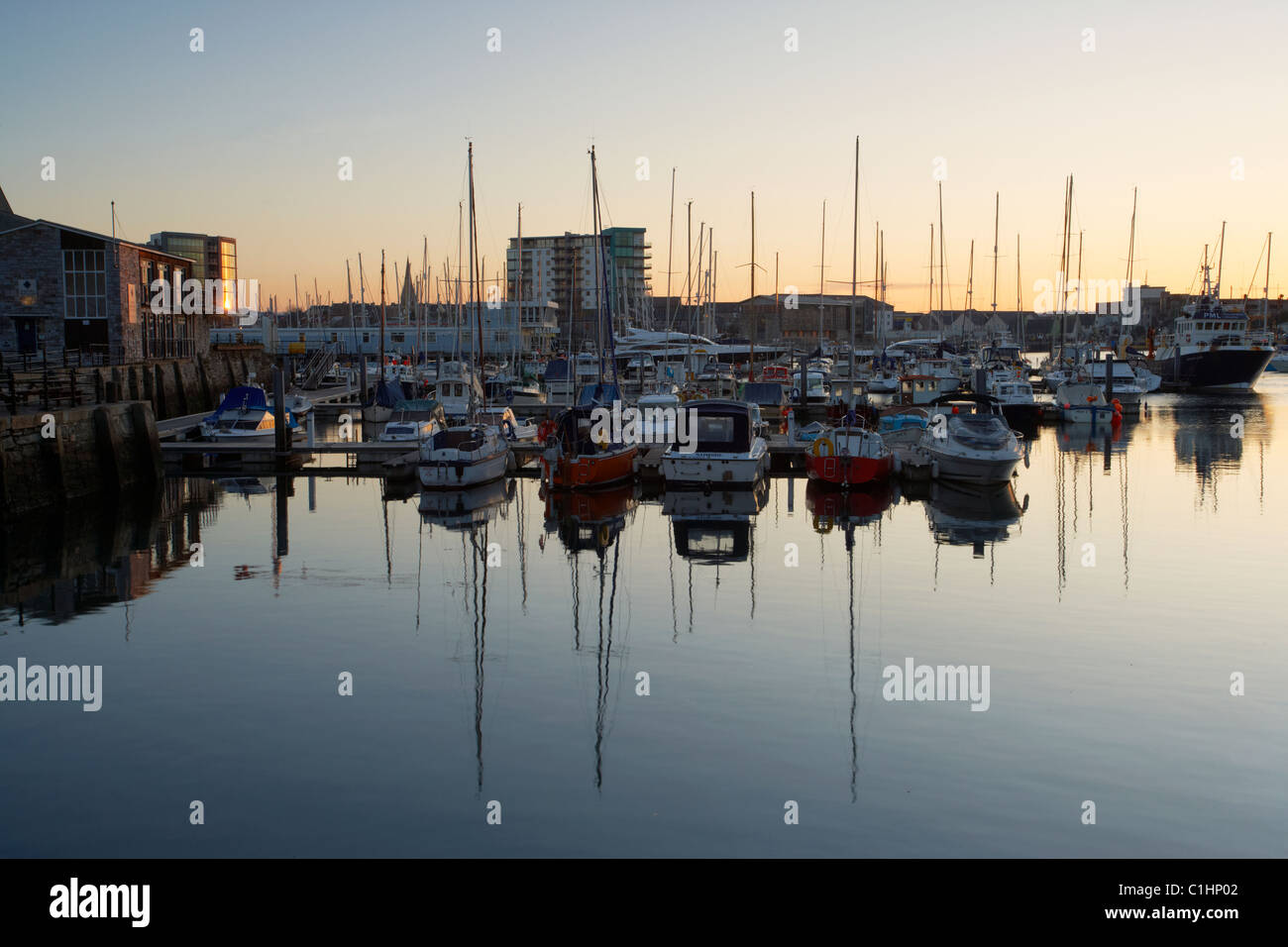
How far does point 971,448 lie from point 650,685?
21961mm

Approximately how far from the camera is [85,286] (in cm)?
5153

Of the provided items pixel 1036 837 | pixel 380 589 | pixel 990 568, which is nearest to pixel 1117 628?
pixel 990 568

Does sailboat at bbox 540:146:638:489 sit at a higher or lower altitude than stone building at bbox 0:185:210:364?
lower

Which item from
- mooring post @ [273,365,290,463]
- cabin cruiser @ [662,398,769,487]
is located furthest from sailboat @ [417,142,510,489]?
mooring post @ [273,365,290,463]

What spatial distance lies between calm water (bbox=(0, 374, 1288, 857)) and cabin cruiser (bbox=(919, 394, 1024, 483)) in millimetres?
4187

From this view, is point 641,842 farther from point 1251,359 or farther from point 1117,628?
point 1251,359

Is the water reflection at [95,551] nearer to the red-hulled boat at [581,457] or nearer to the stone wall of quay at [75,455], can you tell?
the stone wall of quay at [75,455]

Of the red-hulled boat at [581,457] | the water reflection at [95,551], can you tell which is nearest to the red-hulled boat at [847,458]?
the red-hulled boat at [581,457]

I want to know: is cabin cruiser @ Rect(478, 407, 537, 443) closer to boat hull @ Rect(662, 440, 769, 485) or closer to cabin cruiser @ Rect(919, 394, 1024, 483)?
boat hull @ Rect(662, 440, 769, 485)

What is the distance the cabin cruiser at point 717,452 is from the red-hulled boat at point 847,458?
179cm

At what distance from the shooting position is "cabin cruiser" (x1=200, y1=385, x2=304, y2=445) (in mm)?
44906

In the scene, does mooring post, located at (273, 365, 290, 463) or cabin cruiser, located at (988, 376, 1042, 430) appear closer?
mooring post, located at (273, 365, 290, 463)

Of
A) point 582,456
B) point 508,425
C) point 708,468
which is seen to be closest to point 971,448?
point 708,468

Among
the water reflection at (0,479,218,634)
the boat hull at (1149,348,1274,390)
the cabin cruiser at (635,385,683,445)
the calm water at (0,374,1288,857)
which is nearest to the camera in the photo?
the calm water at (0,374,1288,857)
